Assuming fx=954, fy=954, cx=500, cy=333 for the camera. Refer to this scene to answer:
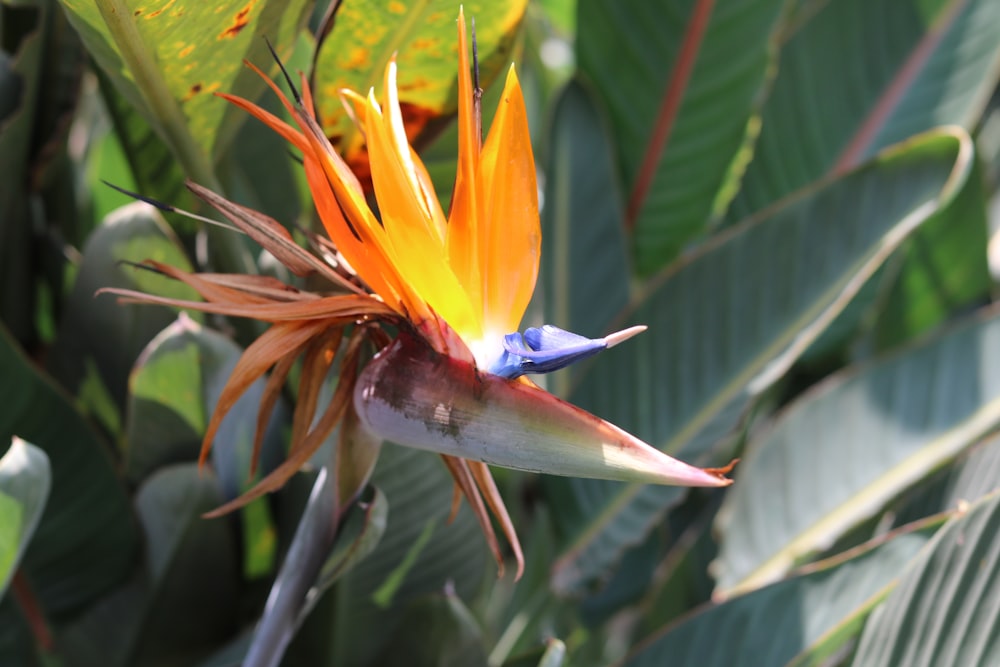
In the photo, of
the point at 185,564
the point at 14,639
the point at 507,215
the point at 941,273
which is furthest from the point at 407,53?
the point at 941,273

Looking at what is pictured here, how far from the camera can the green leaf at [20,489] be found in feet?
1.40

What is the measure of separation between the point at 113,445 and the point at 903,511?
64 cm

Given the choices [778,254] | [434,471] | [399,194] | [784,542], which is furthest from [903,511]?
[399,194]

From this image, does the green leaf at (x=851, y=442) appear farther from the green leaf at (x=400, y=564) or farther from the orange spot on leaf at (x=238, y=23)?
the orange spot on leaf at (x=238, y=23)

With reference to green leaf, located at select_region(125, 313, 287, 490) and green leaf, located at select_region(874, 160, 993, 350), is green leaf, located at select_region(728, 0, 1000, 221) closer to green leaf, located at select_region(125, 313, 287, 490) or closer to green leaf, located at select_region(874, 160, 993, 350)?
green leaf, located at select_region(874, 160, 993, 350)

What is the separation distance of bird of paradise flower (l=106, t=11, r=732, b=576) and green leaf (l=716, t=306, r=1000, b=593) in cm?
48

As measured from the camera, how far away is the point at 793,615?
628mm

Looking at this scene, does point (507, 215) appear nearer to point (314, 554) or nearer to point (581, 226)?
point (314, 554)

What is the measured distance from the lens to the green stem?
0.42 m

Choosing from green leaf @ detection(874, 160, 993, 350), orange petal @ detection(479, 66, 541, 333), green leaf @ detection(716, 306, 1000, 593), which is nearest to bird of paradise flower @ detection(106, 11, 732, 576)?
orange petal @ detection(479, 66, 541, 333)

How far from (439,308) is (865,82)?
0.77 meters

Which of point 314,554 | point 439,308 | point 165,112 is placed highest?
point 165,112

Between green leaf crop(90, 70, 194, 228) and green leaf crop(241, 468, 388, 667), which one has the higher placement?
green leaf crop(90, 70, 194, 228)

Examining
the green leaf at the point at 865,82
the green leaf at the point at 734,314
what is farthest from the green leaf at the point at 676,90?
the green leaf at the point at 734,314
